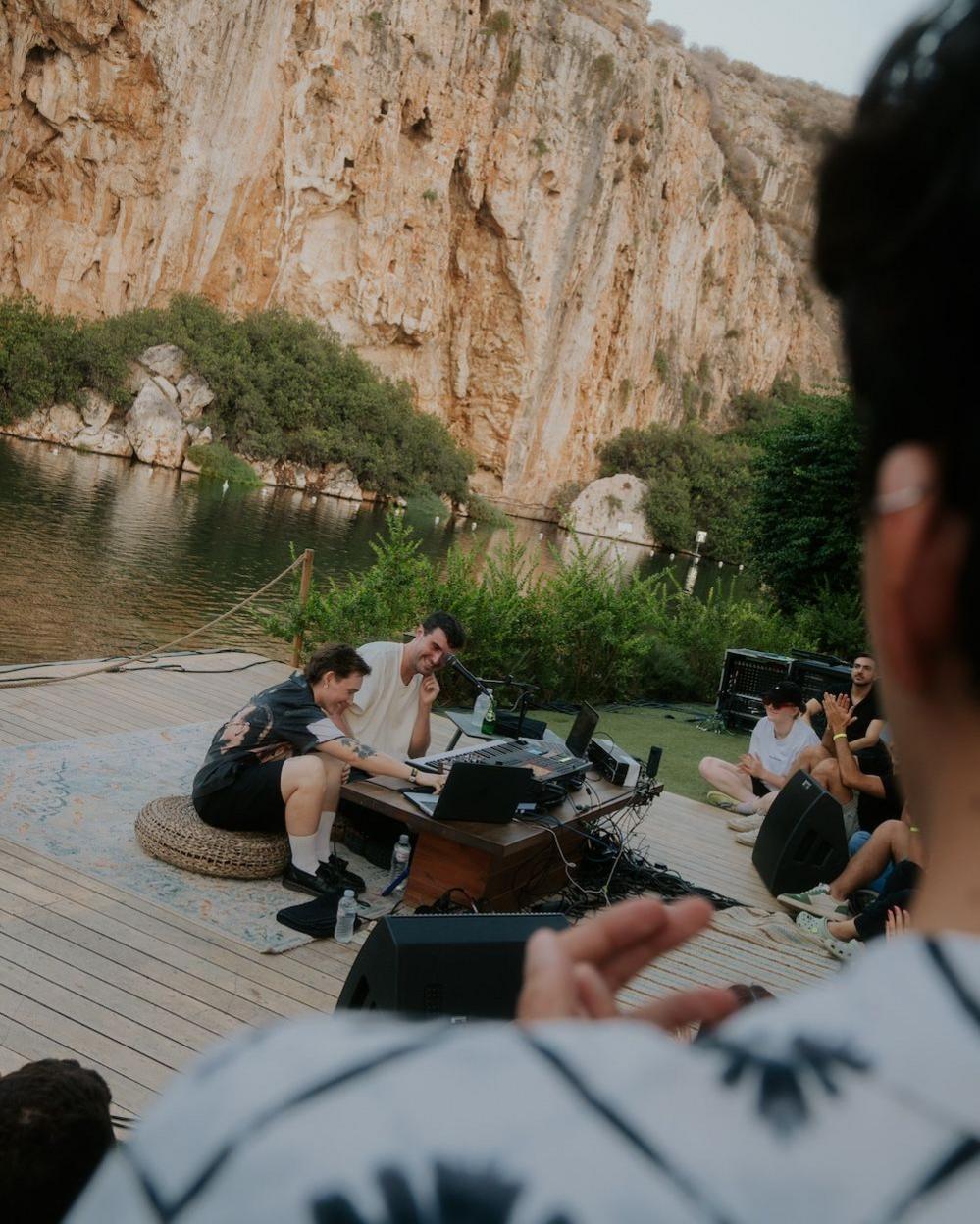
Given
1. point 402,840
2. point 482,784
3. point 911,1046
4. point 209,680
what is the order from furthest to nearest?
point 209,680, point 402,840, point 482,784, point 911,1046

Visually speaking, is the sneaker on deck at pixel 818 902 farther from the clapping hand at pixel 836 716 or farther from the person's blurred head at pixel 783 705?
the person's blurred head at pixel 783 705

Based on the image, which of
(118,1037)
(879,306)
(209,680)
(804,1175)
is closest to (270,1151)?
(804,1175)

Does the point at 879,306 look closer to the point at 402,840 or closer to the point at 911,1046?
the point at 911,1046

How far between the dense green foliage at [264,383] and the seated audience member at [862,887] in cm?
3439

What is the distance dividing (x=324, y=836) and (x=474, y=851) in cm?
74

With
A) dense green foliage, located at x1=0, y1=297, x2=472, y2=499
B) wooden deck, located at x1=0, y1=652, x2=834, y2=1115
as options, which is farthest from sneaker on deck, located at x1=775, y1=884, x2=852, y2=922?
dense green foliage, located at x1=0, y1=297, x2=472, y2=499

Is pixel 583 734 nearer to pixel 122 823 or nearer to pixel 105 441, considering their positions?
pixel 122 823

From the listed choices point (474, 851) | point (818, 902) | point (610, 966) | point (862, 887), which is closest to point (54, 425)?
point (474, 851)

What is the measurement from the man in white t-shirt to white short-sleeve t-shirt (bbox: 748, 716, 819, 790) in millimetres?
3066

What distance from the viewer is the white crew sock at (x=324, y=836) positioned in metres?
4.79

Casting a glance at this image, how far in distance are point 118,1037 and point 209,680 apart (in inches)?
232

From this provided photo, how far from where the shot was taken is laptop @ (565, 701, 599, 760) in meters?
6.08

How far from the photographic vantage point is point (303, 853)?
4691mm

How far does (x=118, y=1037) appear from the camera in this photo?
322 cm
